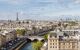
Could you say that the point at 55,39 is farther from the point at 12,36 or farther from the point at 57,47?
the point at 12,36

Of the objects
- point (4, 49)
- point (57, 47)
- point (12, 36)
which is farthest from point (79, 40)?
point (12, 36)

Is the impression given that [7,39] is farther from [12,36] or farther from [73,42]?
[73,42]

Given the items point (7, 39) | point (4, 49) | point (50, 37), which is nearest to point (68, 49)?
point (50, 37)

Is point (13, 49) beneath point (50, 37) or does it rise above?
beneath

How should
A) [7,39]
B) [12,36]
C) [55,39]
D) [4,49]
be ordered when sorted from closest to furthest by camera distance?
[55,39]
[4,49]
[7,39]
[12,36]

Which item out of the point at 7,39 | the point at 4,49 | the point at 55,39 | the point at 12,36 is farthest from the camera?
the point at 12,36

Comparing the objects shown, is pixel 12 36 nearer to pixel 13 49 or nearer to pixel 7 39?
pixel 7 39

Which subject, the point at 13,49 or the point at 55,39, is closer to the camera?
the point at 55,39

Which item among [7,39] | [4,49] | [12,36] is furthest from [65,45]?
[12,36]

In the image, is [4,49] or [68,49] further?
[4,49]
